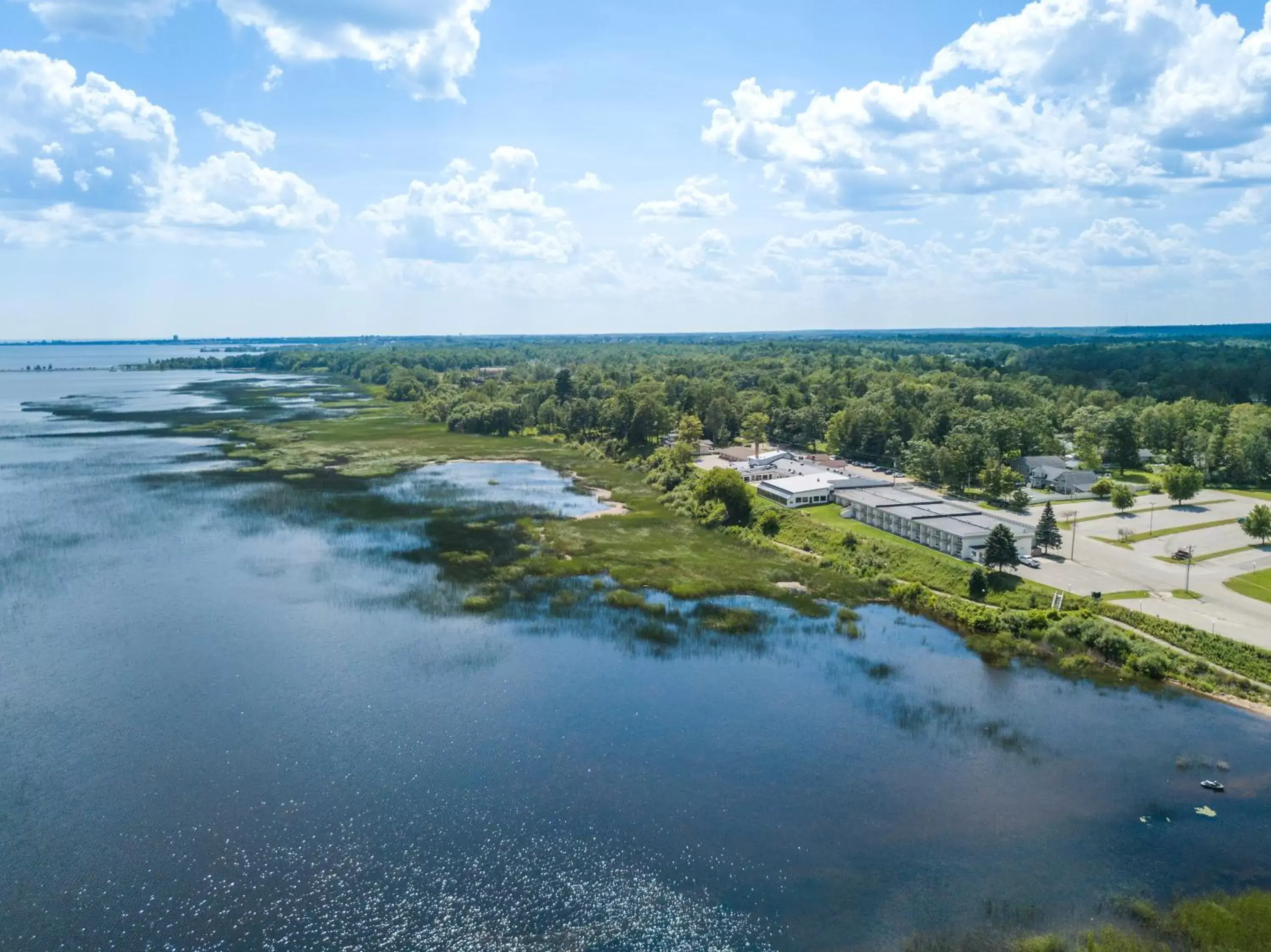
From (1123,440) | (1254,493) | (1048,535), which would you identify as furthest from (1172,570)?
(1123,440)

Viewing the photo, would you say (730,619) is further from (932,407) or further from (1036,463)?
(932,407)

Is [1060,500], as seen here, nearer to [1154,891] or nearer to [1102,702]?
[1102,702]

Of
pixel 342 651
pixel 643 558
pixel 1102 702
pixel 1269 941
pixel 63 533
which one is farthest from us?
pixel 63 533

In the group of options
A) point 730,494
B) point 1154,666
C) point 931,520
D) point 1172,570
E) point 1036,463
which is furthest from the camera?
point 1036,463

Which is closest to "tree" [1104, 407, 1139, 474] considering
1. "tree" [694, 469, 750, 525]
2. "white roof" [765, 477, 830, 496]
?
"white roof" [765, 477, 830, 496]

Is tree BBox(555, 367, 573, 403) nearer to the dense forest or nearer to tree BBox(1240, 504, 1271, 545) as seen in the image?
the dense forest

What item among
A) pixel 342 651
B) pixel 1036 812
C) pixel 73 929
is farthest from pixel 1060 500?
pixel 73 929
